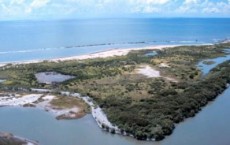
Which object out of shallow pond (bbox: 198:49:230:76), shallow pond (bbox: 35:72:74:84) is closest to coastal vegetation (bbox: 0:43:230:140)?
shallow pond (bbox: 35:72:74:84)

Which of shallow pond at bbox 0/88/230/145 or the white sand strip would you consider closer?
shallow pond at bbox 0/88/230/145

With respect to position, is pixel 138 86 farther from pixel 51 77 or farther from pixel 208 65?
pixel 208 65

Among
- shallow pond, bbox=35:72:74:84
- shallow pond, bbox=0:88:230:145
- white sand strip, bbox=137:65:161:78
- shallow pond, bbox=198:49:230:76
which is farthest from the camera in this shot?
shallow pond, bbox=198:49:230:76

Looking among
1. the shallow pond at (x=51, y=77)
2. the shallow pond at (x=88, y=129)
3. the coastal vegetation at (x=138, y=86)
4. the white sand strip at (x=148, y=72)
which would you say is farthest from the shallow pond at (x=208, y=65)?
the shallow pond at (x=51, y=77)

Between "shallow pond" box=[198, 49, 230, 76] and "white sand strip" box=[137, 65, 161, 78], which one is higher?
"white sand strip" box=[137, 65, 161, 78]

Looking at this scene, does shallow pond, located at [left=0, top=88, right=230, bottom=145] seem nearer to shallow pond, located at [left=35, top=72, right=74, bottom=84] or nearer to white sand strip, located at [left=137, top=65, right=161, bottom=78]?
shallow pond, located at [left=35, top=72, right=74, bottom=84]

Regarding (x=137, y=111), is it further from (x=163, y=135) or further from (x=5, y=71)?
(x=5, y=71)

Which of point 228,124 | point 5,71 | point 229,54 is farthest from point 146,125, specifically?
point 229,54

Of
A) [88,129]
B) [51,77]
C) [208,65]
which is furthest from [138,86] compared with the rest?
[208,65]
